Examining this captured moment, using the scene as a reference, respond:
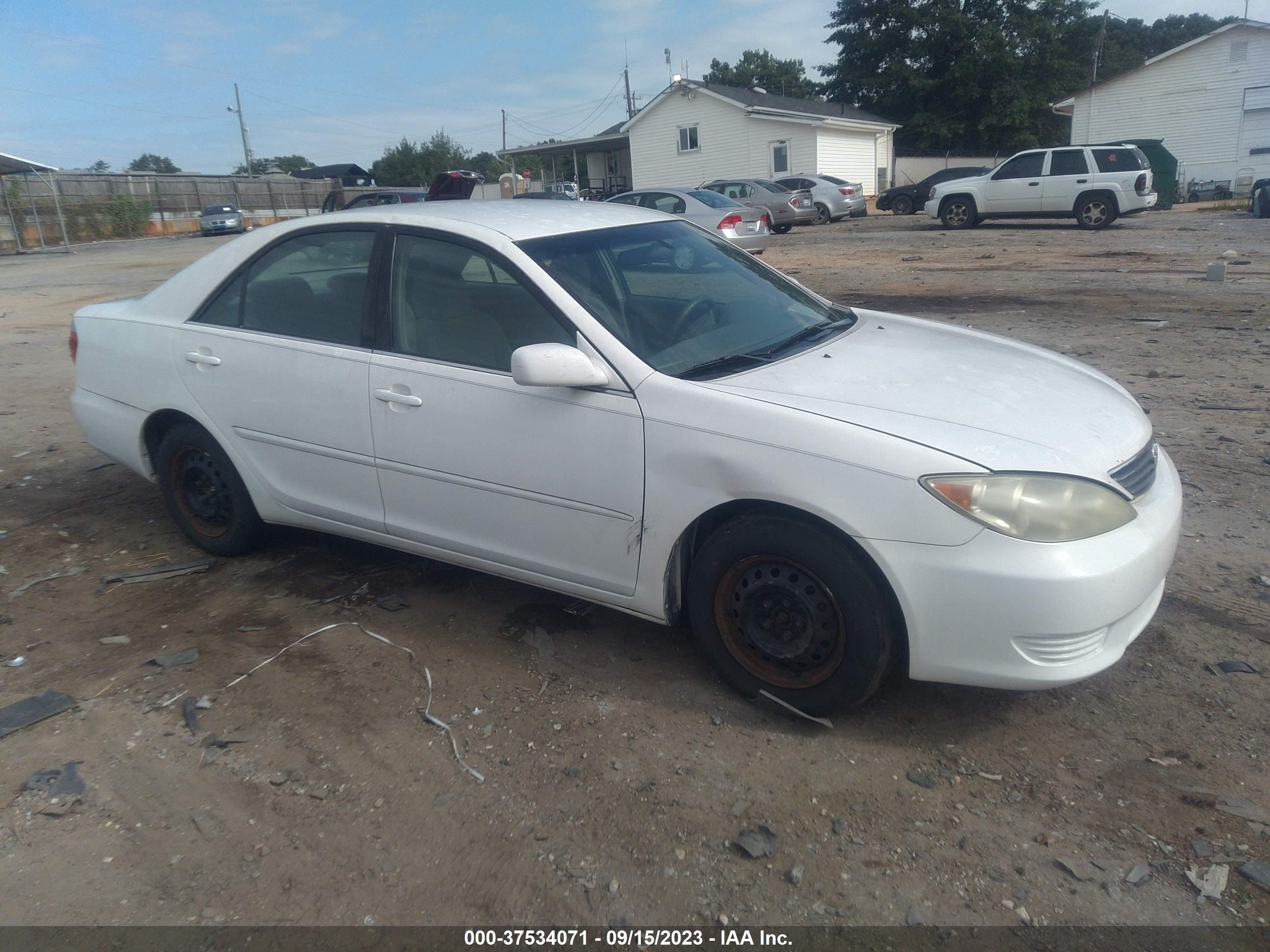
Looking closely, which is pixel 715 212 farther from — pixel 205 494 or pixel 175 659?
pixel 175 659

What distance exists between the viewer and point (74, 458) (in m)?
6.46

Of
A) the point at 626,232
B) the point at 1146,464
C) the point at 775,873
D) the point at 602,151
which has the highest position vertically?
the point at 602,151

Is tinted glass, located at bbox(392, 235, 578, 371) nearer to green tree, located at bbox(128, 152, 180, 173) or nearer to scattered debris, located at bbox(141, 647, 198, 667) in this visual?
scattered debris, located at bbox(141, 647, 198, 667)

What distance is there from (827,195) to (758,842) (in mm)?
29380

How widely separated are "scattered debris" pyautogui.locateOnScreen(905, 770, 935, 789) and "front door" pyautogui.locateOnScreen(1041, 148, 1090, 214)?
20757mm

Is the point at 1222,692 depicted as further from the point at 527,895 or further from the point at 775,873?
the point at 527,895

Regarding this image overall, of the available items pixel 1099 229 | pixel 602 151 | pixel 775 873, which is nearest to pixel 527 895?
pixel 775 873

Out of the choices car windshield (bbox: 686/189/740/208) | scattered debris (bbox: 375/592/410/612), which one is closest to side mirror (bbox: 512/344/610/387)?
scattered debris (bbox: 375/592/410/612)

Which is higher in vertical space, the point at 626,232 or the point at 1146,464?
the point at 626,232

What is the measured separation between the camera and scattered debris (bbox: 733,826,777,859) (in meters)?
2.58

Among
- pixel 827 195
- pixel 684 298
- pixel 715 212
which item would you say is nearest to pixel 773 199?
pixel 827 195

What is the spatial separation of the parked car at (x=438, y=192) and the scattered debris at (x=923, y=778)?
19.9 meters

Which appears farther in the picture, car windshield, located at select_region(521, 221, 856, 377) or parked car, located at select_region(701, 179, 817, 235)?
parked car, located at select_region(701, 179, 817, 235)

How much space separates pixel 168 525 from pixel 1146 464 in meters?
4.74
